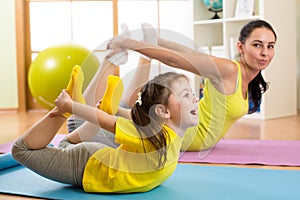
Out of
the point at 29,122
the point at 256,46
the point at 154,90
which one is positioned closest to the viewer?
the point at 154,90

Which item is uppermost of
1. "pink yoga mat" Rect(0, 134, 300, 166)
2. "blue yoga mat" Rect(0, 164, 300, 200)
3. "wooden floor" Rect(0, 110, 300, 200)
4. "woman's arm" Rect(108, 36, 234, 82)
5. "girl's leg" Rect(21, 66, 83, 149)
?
"woman's arm" Rect(108, 36, 234, 82)

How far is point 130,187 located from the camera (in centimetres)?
155

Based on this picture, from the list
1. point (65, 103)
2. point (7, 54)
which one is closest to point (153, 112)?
point (65, 103)

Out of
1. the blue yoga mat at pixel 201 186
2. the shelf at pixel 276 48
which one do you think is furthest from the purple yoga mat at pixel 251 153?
the shelf at pixel 276 48

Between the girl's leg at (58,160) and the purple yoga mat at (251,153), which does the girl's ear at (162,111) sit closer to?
the girl's leg at (58,160)

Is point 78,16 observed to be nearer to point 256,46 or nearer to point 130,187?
point 256,46

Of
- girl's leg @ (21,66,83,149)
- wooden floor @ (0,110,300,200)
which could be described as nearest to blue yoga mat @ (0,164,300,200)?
girl's leg @ (21,66,83,149)

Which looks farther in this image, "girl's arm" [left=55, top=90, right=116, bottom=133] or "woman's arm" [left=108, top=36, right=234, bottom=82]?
"woman's arm" [left=108, top=36, right=234, bottom=82]

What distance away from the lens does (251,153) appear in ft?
7.44

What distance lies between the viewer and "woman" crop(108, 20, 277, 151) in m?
2.18

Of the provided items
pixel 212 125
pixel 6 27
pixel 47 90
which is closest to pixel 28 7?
pixel 6 27

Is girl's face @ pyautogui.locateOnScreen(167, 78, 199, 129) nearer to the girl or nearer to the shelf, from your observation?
the girl

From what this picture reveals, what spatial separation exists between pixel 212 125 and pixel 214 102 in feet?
0.41

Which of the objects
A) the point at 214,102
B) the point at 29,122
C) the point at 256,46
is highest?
the point at 256,46
